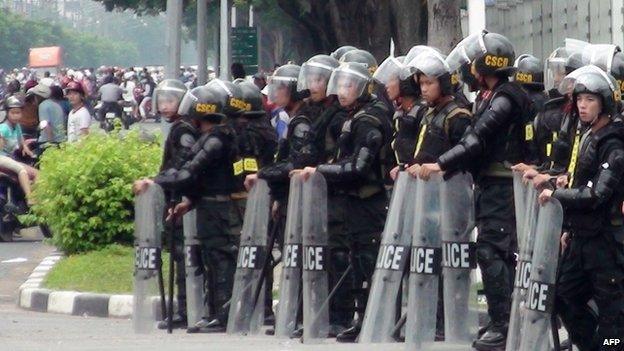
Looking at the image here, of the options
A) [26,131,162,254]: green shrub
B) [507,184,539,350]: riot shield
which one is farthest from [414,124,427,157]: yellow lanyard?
[26,131,162,254]: green shrub

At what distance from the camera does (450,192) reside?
31.9 ft

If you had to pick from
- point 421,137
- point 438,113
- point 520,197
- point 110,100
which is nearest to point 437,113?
point 438,113

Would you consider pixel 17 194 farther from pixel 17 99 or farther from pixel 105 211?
pixel 105 211

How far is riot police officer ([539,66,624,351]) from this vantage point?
322 inches

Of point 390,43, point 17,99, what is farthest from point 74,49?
point 17,99

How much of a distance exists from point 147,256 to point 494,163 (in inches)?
120

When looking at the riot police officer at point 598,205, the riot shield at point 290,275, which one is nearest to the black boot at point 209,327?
the riot shield at point 290,275

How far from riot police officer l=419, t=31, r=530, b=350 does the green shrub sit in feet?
20.7

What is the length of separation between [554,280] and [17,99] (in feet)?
44.7

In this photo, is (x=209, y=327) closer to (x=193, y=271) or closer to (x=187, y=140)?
(x=193, y=271)

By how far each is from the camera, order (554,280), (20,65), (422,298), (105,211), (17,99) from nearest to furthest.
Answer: (554,280)
(422,298)
(105,211)
(17,99)
(20,65)

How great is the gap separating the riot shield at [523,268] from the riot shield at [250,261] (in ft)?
9.58

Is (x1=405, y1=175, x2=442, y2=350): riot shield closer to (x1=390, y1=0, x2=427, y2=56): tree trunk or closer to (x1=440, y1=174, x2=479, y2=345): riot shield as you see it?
(x1=440, y1=174, x2=479, y2=345): riot shield

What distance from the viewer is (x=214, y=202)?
11.8 meters
